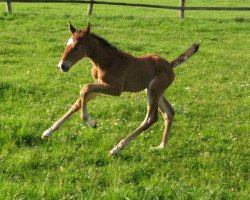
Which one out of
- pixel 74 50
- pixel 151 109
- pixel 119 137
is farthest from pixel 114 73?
pixel 119 137

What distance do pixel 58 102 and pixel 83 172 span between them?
368cm

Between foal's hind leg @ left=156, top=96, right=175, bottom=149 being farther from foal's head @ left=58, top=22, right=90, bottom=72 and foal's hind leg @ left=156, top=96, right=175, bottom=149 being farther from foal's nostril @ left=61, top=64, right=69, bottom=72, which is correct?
foal's nostril @ left=61, top=64, right=69, bottom=72

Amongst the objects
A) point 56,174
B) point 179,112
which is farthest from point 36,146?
point 179,112

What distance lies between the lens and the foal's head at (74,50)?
5.96 m

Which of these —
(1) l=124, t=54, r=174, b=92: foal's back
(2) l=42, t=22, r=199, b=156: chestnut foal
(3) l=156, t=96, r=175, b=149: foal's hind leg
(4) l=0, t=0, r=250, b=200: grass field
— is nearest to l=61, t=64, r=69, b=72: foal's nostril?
(2) l=42, t=22, r=199, b=156: chestnut foal

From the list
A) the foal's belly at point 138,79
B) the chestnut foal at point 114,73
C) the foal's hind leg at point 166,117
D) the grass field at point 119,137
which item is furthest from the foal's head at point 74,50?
the foal's hind leg at point 166,117

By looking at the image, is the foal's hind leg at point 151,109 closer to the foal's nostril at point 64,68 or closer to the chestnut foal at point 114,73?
the chestnut foal at point 114,73

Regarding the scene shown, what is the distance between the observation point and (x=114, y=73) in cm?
649

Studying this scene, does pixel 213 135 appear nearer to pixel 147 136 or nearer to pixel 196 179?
pixel 147 136

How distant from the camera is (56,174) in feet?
18.9

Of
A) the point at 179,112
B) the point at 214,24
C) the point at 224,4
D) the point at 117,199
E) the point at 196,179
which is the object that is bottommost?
the point at 224,4

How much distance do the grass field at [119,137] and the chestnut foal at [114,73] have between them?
1.32 ft

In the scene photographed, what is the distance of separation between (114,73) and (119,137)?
131cm

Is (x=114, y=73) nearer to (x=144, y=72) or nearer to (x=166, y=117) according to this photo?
(x=144, y=72)
